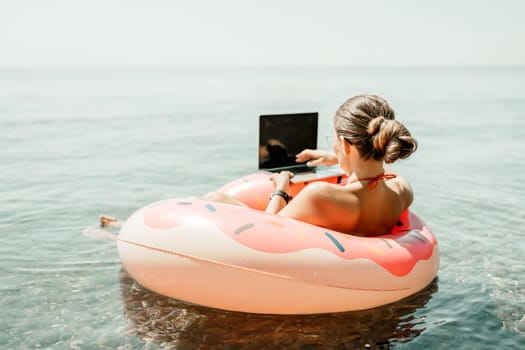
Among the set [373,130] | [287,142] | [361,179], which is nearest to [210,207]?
[361,179]

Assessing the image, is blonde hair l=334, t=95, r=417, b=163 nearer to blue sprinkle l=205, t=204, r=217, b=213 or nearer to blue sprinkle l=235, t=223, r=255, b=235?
blue sprinkle l=235, t=223, r=255, b=235

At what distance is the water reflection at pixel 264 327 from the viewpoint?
3.43 metres

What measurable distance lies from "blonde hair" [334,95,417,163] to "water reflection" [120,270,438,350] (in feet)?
3.49

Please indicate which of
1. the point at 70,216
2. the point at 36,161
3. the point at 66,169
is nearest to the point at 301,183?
the point at 70,216

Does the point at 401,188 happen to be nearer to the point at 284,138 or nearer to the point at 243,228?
the point at 243,228

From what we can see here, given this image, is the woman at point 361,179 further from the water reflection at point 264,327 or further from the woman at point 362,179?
the water reflection at point 264,327

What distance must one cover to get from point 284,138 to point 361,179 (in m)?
1.39


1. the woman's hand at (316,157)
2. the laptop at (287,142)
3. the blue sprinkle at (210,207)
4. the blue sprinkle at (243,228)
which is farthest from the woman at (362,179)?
the laptop at (287,142)

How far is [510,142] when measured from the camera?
1281 centimetres

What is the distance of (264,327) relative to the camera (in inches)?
141

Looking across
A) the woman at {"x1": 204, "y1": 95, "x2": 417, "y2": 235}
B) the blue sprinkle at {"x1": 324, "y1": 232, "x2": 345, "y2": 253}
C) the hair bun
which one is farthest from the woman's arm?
the hair bun

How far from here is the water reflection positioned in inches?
135

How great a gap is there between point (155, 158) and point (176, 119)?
748 centimetres

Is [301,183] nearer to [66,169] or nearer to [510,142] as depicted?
[66,169]
